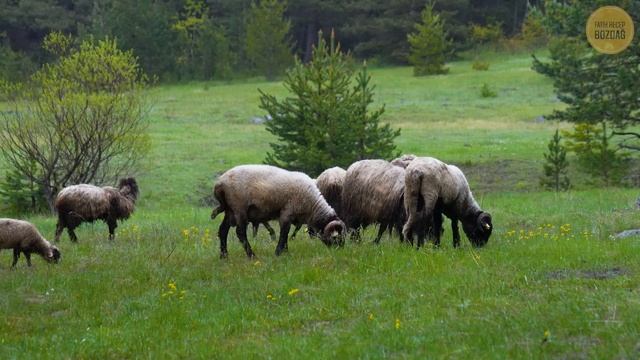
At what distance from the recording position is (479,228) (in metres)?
14.6

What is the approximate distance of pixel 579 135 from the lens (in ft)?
104

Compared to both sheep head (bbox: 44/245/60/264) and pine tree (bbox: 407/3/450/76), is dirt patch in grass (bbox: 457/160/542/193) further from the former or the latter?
pine tree (bbox: 407/3/450/76)

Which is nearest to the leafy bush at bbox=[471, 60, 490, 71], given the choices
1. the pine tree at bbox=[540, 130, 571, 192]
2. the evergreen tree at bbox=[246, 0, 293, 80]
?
the evergreen tree at bbox=[246, 0, 293, 80]

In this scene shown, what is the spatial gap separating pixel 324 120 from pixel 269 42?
1755 inches

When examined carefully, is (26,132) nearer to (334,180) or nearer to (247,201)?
(334,180)

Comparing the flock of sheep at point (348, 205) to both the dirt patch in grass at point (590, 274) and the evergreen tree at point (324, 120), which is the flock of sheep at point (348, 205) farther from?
the evergreen tree at point (324, 120)

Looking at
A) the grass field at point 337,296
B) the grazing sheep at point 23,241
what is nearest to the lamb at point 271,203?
the grass field at point 337,296

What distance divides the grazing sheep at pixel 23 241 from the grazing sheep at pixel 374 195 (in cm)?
531

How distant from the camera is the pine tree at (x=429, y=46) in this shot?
211ft

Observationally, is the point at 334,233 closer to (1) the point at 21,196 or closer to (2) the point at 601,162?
(1) the point at 21,196

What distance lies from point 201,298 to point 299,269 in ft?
5.93

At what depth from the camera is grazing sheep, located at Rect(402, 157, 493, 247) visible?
46.7 feet

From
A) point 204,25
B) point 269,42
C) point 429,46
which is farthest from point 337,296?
point 204,25

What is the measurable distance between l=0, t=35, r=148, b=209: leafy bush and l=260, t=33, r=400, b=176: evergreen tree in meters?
5.04
